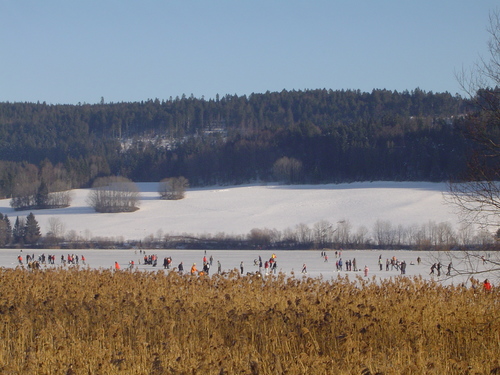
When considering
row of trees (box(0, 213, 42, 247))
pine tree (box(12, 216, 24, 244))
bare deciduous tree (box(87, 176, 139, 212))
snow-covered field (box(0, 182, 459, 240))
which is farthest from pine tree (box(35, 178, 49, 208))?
row of trees (box(0, 213, 42, 247))

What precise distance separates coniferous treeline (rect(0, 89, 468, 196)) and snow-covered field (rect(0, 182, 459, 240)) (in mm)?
6908

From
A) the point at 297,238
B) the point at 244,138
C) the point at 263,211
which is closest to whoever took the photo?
the point at 297,238

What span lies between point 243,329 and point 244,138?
4666 inches

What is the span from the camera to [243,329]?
391 inches

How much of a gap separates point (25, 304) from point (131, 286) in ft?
9.39

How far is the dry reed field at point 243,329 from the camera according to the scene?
7.44 metres

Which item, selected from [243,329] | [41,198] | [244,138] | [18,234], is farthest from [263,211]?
[243,329]

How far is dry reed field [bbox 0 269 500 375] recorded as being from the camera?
293 inches

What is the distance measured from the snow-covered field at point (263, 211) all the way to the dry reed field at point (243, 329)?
52395 mm

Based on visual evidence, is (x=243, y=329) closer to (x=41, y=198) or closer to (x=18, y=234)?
(x=18, y=234)

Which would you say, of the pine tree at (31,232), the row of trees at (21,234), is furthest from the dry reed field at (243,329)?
the row of trees at (21,234)

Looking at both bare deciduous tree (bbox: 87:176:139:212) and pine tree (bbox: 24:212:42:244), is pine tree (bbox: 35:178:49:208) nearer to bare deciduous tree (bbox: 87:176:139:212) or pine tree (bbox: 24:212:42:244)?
bare deciduous tree (bbox: 87:176:139:212)

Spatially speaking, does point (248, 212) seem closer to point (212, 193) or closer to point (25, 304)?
point (212, 193)

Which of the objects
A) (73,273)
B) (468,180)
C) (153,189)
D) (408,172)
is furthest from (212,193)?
(468,180)
